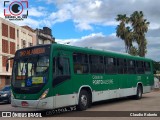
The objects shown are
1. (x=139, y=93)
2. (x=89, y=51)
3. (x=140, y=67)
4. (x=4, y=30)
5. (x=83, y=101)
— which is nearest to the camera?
(x=83, y=101)

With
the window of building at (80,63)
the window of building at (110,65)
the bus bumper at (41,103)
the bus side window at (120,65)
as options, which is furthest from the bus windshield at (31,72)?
the bus side window at (120,65)

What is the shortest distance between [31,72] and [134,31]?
128 feet

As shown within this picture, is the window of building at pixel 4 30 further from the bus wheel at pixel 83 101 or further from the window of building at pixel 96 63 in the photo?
the bus wheel at pixel 83 101

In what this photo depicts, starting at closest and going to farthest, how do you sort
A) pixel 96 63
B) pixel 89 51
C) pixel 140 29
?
1. pixel 89 51
2. pixel 96 63
3. pixel 140 29

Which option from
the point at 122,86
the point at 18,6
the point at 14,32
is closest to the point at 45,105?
the point at 122,86

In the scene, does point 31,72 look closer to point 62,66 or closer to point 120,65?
point 62,66

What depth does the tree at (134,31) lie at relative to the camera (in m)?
50.7

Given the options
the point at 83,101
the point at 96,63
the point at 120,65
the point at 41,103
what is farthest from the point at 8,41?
the point at 41,103

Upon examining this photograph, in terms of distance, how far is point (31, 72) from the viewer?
46.5 feet

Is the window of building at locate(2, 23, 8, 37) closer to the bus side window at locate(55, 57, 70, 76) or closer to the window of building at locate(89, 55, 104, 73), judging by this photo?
the window of building at locate(89, 55, 104, 73)

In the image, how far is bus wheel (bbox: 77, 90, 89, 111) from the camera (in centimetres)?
1567

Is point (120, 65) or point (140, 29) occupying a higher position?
point (140, 29)

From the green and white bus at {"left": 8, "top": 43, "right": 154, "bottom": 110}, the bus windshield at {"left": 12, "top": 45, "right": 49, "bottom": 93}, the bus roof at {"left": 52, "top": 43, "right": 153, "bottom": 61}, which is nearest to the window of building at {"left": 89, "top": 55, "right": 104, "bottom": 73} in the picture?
the green and white bus at {"left": 8, "top": 43, "right": 154, "bottom": 110}

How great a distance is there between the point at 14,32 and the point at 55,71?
47.4m
